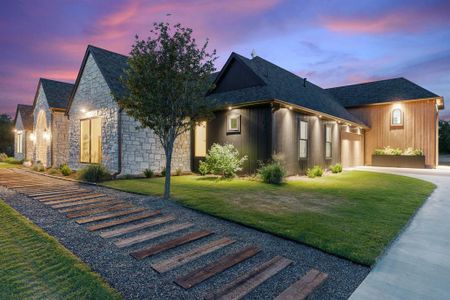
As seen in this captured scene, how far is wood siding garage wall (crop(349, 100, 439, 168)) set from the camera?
18281mm

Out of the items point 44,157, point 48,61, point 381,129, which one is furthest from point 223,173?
point 48,61

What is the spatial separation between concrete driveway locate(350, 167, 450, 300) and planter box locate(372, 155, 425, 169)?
1611 cm

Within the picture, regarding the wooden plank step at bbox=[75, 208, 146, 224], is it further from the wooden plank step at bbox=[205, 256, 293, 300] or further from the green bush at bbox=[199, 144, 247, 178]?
the green bush at bbox=[199, 144, 247, 178]

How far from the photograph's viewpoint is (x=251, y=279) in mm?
Result: 2691

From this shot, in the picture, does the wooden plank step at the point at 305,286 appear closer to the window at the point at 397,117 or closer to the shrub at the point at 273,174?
the shrub at the point at 273,174

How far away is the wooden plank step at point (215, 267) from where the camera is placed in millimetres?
2613

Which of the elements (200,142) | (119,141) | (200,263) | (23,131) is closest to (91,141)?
(119,141)

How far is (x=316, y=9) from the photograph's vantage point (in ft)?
32.9

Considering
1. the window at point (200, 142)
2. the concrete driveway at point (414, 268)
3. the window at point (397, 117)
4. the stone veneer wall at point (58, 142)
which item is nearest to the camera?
the concrete driveway at point (414, 268)

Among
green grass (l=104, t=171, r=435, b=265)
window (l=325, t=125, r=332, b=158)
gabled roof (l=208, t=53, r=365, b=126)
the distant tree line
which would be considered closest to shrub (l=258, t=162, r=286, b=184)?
green grass (l=104, t=171, r=435, b=265)

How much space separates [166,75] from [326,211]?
5.43 metres

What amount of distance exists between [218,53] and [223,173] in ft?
19.6

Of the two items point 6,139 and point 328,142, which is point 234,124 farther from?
point 6,139

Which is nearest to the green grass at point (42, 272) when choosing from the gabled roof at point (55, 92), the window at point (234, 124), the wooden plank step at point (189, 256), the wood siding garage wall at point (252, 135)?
the wooden plank step at point (189, 256)
